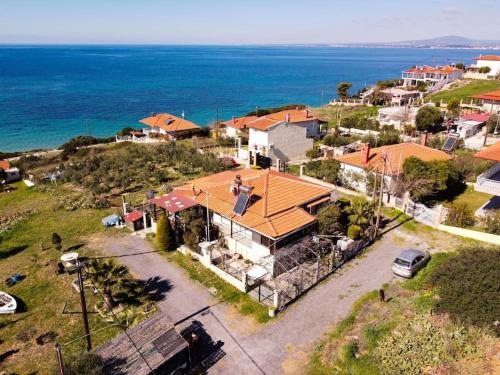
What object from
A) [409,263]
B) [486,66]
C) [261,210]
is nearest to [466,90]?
[486,66]

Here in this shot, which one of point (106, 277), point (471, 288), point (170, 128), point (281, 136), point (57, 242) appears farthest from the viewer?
point (170, 128)

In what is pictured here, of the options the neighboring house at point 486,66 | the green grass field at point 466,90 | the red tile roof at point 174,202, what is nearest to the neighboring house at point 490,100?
the green grass field at point 466,90

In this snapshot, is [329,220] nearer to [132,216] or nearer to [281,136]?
[132,216]

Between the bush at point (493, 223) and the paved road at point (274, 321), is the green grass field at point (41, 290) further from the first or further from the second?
the bush at point (493, 223)

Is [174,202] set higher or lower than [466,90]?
lower

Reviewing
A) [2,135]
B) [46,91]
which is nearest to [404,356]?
[2,135]

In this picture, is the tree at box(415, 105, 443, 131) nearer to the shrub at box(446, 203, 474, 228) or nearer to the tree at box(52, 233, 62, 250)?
the shrub at box(446, 203, 474, 228)
